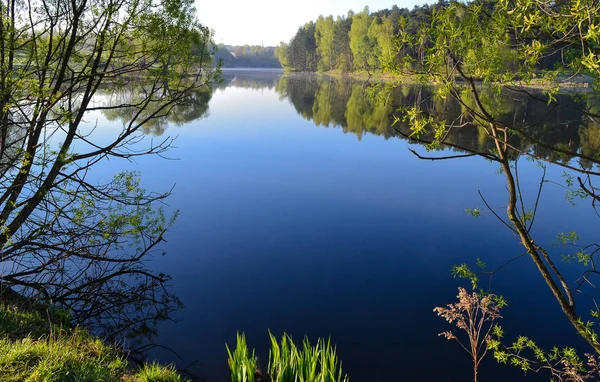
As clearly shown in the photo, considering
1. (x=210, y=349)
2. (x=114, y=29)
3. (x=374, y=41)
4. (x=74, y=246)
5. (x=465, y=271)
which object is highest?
(x=374, y=41)

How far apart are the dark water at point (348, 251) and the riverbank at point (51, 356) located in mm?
1464

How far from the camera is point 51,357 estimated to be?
16.3 ft

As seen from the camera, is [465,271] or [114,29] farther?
[114,29]

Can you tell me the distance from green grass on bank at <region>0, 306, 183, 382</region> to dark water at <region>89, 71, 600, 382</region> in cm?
149

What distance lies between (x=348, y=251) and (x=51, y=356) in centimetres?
808

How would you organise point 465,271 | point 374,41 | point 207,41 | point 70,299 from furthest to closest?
point 374,41 < point 207,41 < point 70,299 < point 465,271

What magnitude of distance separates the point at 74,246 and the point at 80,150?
46.4ft

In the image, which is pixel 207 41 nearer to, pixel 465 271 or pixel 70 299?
pixel 70 299

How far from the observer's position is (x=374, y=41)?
282 ft

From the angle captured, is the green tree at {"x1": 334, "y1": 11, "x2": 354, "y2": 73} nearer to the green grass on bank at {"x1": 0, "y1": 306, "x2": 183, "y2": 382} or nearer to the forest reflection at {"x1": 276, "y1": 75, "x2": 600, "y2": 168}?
the forest reflection at {"x1": 276, "y1": 75, "x2": 600, "y2": 168}

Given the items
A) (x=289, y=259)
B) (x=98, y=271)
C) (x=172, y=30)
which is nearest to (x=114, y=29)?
(x=172, y=30)

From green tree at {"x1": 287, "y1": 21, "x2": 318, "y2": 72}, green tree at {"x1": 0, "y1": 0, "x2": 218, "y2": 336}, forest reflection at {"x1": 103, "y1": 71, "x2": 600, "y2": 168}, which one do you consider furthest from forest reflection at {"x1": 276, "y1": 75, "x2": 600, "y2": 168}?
green tree at {"x1": 287, "y1": 21, "x2": 318, "y2": 72}

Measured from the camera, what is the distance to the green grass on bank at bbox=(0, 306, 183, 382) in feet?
15.2

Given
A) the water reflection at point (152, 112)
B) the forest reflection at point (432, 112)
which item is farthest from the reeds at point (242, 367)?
the water reflection at point (152, 112)
